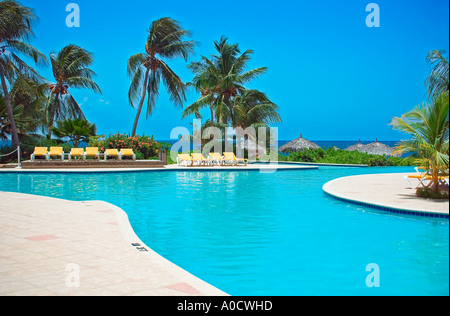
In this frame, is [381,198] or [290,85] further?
[290,85]

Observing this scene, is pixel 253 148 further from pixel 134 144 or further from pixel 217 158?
pixel 134 144

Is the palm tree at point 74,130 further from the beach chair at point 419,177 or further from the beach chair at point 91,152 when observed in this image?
the beach chair at point 419,177

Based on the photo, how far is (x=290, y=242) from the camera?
Result: 5883 mm

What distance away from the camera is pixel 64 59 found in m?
27.3

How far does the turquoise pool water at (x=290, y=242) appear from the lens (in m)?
4.23

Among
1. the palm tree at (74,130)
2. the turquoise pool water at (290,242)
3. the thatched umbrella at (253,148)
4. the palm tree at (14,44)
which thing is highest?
the palm tree at (14,44)

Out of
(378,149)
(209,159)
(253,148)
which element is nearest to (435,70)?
(209,159)

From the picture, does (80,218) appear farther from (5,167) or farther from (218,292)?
(5,167)

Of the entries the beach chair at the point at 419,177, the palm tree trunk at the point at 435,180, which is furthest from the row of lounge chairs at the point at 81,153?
the palm tree trunk at the point at 435,180

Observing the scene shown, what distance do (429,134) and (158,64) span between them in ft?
68.3

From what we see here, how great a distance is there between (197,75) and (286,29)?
39.6 metres

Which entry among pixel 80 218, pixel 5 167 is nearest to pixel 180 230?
pixel 80 218

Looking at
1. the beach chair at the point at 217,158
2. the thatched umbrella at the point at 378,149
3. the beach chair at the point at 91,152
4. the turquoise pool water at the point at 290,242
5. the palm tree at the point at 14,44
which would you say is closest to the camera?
the turquoise pool water at the point at 290,242

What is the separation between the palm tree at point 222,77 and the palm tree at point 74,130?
632 centimetres
